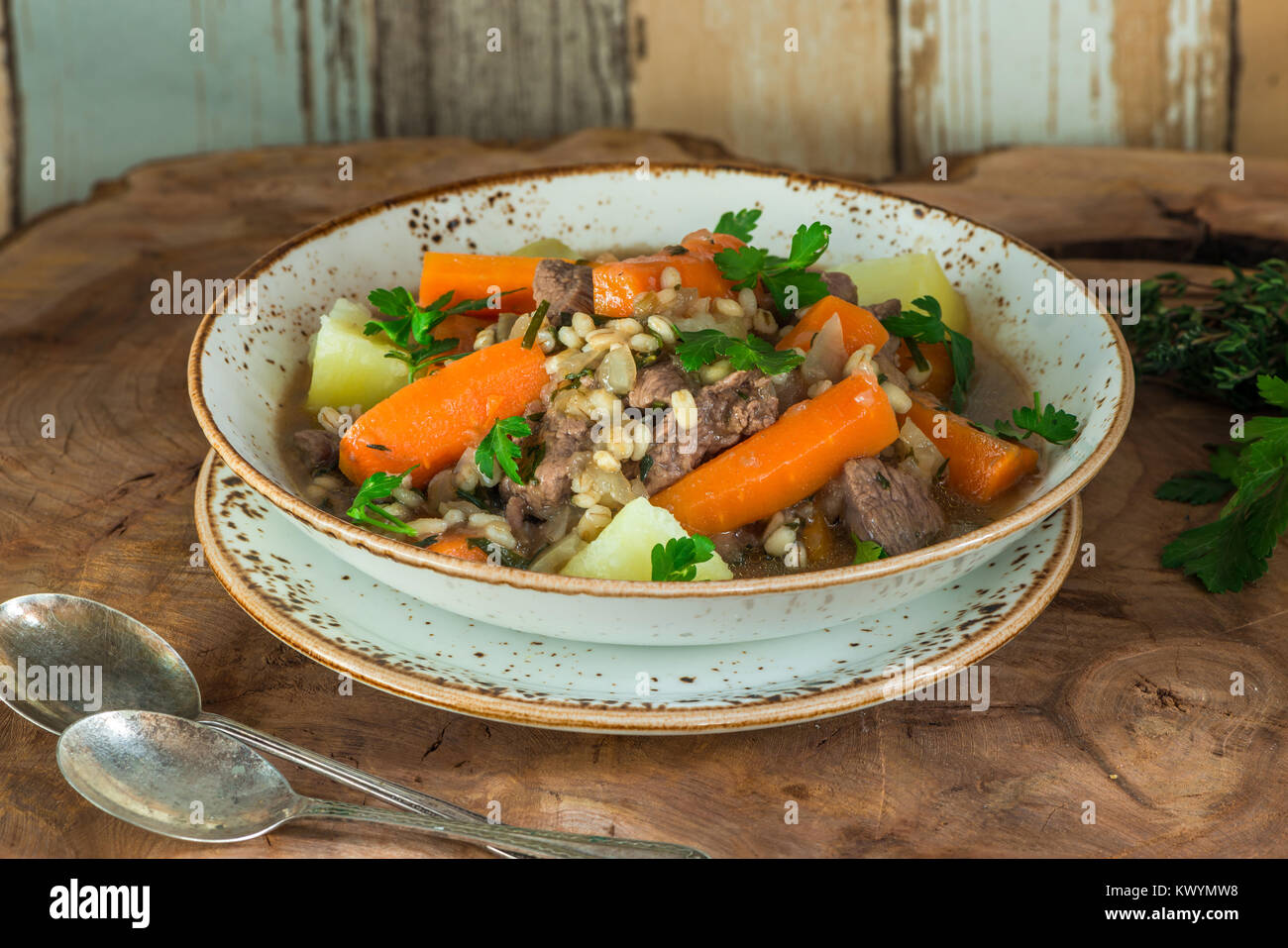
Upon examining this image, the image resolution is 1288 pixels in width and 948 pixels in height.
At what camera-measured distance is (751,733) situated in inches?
101

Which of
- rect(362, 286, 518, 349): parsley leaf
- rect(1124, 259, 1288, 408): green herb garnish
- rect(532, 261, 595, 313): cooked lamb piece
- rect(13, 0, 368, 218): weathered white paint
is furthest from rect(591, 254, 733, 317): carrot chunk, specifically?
rect(13, 0, 368, 218): weathered white paint

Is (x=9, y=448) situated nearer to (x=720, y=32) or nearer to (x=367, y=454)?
(x=367, y=454)

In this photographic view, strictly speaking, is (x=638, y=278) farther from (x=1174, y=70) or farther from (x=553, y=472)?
(x=1174, y=70)

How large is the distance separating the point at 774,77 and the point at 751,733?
4.42 metres

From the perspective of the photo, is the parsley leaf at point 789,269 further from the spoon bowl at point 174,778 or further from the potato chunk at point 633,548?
the spoon bowl at point 174,778

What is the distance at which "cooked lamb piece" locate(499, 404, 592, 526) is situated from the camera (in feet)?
9.14

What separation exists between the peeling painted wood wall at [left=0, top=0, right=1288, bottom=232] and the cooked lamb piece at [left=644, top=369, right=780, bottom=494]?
148 inches

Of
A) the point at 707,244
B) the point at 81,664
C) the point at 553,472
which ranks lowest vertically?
the point at 81,664

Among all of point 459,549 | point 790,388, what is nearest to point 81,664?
point 459,549

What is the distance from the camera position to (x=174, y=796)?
2.36 m

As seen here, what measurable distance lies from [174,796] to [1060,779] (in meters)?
1.76

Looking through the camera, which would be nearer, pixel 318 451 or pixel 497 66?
pixel 318 451

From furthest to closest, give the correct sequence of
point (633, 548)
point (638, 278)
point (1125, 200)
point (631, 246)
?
point (1125, 200), point (631, 246), point (638, 278), point (633, 548)

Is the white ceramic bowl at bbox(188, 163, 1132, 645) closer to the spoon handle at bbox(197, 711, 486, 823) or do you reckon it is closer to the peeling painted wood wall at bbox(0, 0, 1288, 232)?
the spoon handle at bbox(197, 711, 486, 823)
